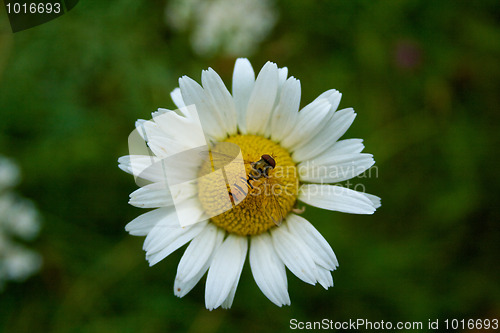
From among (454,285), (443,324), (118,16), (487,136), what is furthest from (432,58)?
(118,16)

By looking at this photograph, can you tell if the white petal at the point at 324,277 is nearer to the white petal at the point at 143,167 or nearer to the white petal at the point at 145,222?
the white petal at the point at 145,222

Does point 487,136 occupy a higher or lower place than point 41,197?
higher

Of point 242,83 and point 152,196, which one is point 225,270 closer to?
point 152,196

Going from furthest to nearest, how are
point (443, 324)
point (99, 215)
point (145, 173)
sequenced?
point (99, 215), point (443, 324), point (145, 173)

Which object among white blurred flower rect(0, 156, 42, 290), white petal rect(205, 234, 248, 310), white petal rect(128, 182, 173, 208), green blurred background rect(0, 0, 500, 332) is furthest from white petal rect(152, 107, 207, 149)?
white blurred flower rect(0, 156, 42, 290)

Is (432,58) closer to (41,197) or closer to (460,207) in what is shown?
(460,207)

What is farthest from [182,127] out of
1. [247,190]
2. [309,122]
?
[309,122]

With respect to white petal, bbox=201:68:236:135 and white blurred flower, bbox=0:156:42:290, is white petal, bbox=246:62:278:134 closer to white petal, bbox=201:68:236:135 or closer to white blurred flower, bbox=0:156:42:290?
white petal, bbox=201:68:236:135
